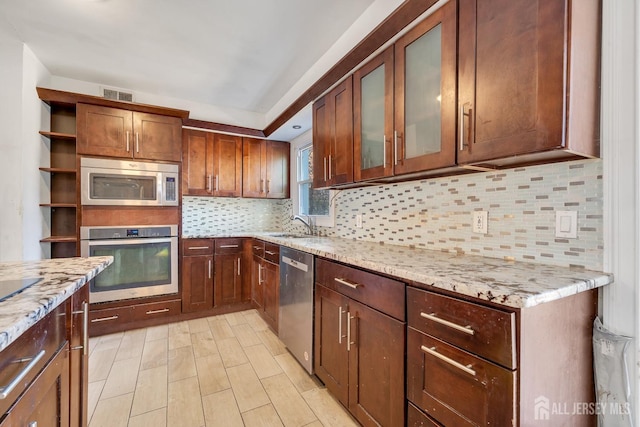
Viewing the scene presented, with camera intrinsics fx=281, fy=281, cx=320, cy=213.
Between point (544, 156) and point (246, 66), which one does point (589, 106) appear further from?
point (246, 66)

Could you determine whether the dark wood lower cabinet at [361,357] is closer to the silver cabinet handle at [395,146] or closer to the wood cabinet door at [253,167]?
the silver cabinet handle at [395,146]

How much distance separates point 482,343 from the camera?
2.88 ft

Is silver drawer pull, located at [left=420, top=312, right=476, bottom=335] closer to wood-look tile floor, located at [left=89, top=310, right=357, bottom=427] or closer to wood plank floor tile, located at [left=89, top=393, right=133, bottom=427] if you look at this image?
wood-look tile floor, located at [left=89, top=310, right=357, bottom=427]

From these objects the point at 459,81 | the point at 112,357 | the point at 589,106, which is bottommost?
the point at 112,357

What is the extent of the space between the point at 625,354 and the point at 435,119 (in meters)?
1.17

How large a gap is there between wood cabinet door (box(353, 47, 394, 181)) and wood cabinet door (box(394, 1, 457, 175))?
0.06 metres

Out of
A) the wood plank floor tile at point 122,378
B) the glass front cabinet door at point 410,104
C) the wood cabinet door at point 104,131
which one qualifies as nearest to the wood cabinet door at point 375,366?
the glass front cabinet door at point 410,104

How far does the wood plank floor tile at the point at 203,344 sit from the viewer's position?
7.68 feet

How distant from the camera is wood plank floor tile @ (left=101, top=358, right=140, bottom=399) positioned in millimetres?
1823

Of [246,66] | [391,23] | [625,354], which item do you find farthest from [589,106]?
[246,66]

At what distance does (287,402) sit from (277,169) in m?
2.76

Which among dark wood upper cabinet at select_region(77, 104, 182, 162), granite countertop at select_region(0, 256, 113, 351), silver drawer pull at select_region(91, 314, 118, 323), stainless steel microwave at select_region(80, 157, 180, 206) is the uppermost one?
dark wood upper cabinet at select_region(77, 104, 182, 162)

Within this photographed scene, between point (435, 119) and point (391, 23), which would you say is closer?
point (435, 119)

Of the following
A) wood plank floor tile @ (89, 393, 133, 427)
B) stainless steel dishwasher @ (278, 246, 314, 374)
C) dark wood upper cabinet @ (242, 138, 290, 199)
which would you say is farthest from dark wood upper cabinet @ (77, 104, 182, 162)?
wood plank floor tile @ (89, 393, 133, 427)
